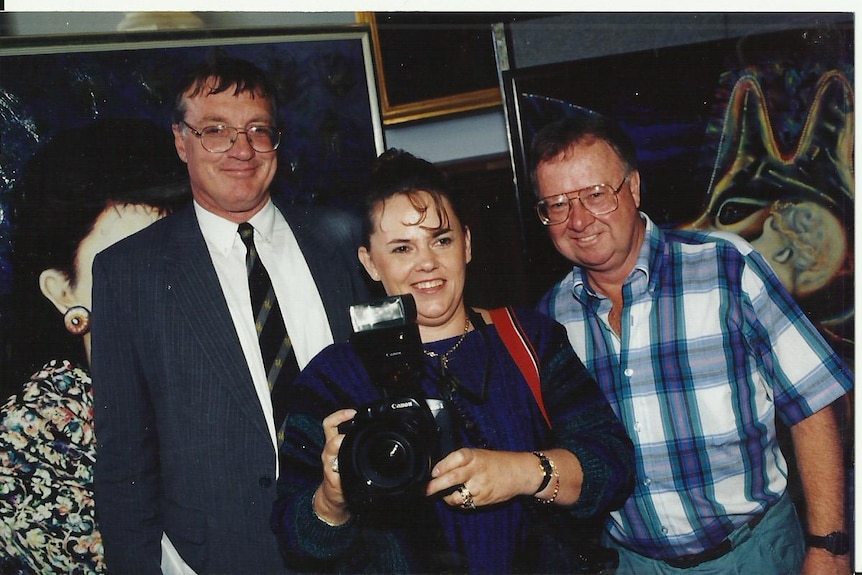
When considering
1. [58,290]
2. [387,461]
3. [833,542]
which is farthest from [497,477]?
[58,290]

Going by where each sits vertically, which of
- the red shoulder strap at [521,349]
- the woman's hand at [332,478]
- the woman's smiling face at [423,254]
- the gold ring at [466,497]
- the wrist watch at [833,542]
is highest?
the woman's smiling face at [423,254]

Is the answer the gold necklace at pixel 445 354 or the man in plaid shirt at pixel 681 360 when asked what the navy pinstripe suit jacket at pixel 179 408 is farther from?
the man in plaid shirt at pixel 681 360

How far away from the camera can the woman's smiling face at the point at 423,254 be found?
4.73ft

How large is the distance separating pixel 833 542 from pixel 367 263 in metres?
1.15

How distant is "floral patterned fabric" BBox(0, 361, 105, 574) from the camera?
152 cm

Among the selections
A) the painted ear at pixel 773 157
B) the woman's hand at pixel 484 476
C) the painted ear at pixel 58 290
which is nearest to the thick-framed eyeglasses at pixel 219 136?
the painted ear at pixel 58 290

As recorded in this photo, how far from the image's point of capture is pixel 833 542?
1596 mm

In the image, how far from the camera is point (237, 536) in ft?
4.89

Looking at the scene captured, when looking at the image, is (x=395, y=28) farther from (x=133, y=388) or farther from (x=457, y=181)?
(x=133, y=388)

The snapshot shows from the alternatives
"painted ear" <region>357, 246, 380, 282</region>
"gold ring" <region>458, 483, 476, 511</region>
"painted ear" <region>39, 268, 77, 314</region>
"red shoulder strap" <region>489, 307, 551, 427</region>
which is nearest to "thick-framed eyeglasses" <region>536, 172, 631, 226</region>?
"red shoulder strap" <region>489, 307, 551, 427</region>

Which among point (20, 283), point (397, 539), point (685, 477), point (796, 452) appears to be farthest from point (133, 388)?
point (796, 452)

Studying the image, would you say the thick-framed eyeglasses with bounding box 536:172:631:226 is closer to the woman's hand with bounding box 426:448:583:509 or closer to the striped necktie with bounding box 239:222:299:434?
the woman's hand with bounding box 426:448:583:509

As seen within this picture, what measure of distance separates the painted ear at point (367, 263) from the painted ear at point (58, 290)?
0.59 metres

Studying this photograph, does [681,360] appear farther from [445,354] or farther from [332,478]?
[332,478]
